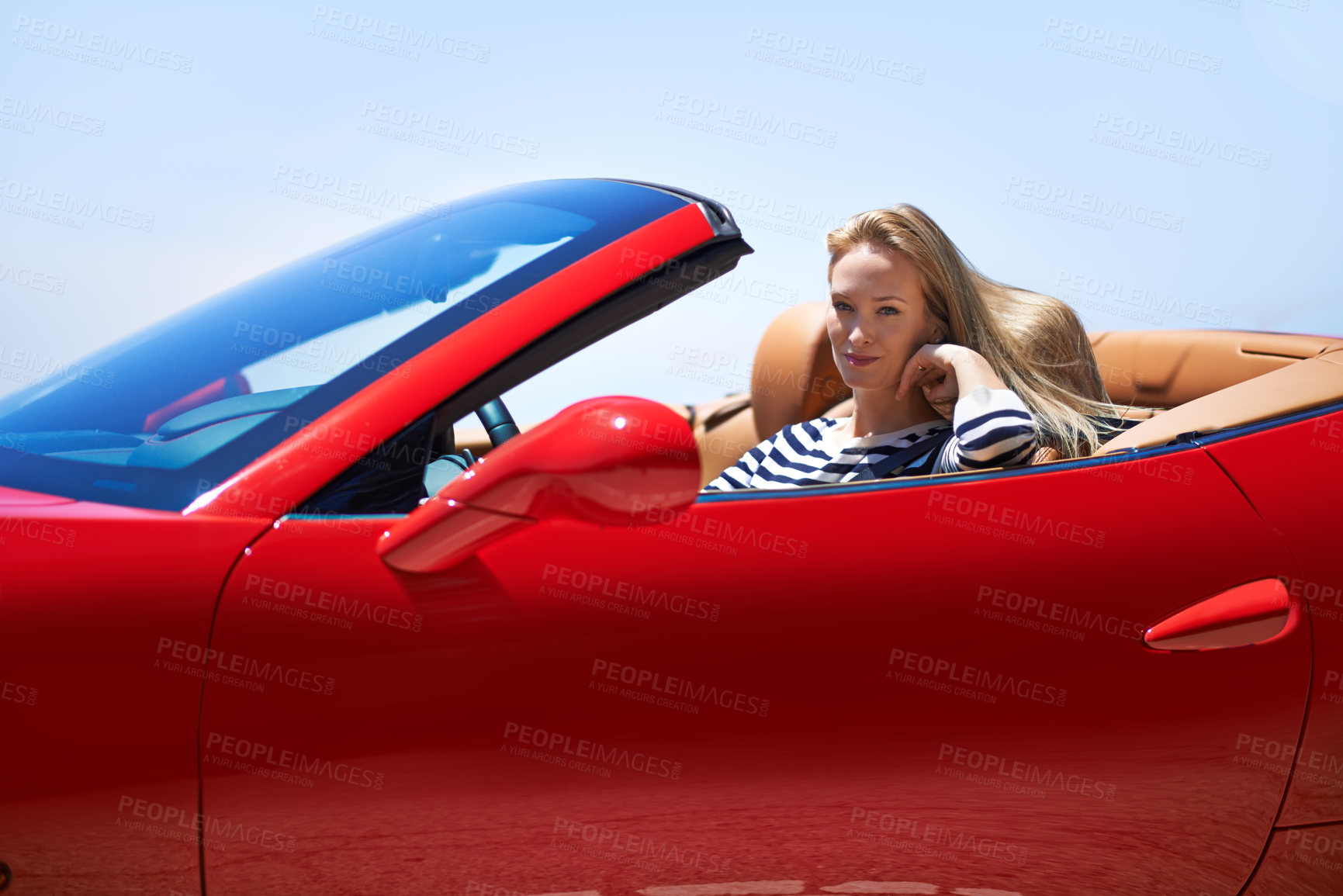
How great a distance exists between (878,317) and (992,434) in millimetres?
411

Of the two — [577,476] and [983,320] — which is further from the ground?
[983,320]

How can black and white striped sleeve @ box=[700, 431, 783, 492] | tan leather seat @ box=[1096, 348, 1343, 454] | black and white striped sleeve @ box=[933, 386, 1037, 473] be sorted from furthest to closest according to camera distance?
black and white striped sleeve @ box=[700, 431, 783, 492] → black and white striped sleeve @ box=[933, 386, 1037, 473] → tan leather seat @ box=[1096, 348, 1343, 454]

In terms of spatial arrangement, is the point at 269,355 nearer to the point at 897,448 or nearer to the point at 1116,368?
the point at 897,448

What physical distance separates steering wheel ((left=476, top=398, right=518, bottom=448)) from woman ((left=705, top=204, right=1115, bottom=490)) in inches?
23.6

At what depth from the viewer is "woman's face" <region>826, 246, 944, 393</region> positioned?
1886mm

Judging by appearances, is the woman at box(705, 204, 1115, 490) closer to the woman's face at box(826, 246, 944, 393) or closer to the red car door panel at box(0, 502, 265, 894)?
the woman's face at box(826, 246, 944, 393)

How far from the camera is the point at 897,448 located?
1928 millimetres

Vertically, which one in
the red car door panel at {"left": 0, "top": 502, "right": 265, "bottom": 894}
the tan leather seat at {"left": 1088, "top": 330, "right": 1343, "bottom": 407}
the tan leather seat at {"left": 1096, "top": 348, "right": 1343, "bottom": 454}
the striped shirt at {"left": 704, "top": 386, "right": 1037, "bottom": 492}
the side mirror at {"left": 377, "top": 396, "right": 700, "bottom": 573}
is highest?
the tan leather seat at {"left": 1088, "top": 330, "right": 1343, "bottom": 407}

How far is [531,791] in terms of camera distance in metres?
1.14

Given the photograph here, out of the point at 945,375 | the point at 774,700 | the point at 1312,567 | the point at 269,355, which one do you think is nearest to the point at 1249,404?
the point at 1312,567

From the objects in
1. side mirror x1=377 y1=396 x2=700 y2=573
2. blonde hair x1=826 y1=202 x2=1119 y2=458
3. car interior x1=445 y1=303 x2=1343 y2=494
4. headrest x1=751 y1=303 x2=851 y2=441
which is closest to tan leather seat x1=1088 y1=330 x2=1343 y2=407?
car interior x1=445 y1=303 x2=1343 y2=494

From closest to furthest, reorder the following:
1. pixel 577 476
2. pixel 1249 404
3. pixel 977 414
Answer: pixel 577 476 < pixel 1249 404 < pixel 977 414

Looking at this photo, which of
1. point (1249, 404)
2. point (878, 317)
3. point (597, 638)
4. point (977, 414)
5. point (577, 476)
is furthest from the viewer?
point (878, 317)

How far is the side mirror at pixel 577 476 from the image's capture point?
3.40ft
